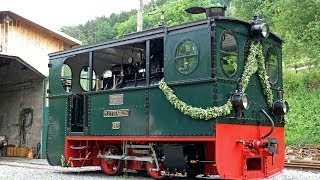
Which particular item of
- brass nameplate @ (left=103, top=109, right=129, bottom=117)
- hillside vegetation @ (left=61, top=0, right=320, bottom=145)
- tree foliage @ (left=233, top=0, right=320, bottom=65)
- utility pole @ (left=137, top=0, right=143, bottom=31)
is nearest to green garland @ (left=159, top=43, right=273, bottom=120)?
brass nameplate @ (left=103, top=109, right=129, bottom=117)

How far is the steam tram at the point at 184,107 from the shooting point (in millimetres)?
8180

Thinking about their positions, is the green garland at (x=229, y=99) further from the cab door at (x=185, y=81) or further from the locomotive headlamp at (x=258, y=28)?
the locomotive headlamp at (x=258, y=28)

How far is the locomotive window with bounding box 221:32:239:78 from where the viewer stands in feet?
27.6

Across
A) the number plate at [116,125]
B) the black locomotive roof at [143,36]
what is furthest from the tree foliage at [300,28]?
the number plate at [116,125]

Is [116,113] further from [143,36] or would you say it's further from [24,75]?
[24,75]

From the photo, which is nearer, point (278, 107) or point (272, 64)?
point (278, 107)

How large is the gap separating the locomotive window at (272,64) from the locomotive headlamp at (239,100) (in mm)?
1742

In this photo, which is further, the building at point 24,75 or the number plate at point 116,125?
the building at point 24,75

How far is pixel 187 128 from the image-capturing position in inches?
332

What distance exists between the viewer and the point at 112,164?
11055mm

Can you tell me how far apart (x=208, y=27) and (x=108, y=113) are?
3421 mm

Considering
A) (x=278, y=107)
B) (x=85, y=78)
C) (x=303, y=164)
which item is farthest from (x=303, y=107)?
(x=85, y=78)

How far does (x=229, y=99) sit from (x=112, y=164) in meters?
4.06

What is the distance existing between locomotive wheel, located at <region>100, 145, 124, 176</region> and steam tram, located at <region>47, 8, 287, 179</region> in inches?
1.0
